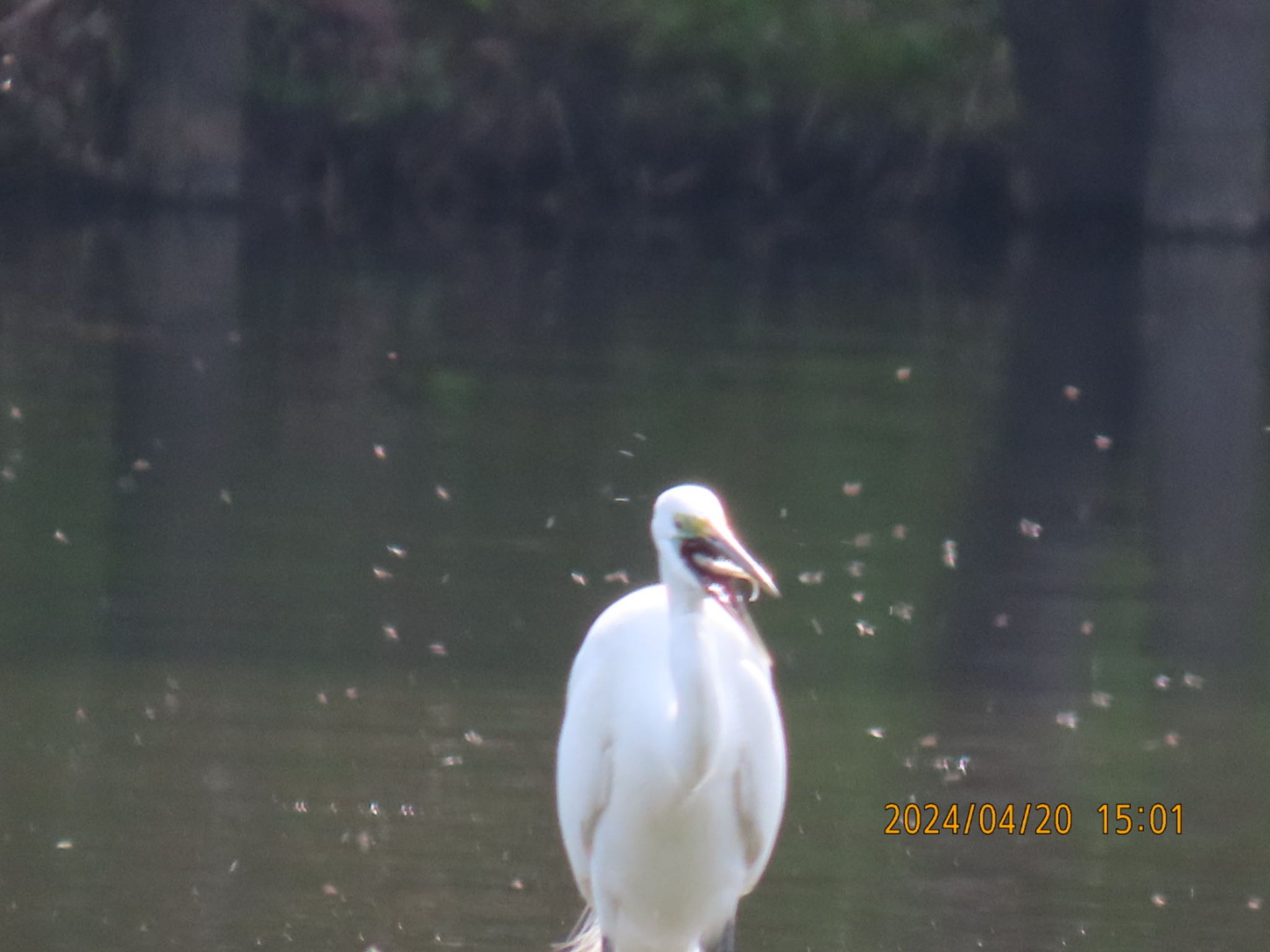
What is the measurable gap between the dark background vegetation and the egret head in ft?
74.0

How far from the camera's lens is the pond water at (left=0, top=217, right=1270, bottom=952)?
4996 mm

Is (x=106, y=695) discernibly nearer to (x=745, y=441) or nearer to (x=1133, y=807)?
(x=1133, y=807)

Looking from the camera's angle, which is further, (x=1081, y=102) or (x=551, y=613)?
(x=1081, y=102)

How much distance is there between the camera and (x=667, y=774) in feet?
13.0

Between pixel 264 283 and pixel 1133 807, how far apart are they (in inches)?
500

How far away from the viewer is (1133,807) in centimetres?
560

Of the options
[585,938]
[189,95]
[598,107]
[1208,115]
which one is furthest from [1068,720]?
[598,107]

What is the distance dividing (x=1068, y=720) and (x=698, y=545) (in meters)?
2.76

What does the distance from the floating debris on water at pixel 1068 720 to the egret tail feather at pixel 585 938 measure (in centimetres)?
179

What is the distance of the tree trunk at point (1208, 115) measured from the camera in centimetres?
2480

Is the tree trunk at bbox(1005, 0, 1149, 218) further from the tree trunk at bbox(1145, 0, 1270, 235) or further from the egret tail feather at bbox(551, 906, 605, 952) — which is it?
the egret tail feather at bbox(551, 906, 605, 952)

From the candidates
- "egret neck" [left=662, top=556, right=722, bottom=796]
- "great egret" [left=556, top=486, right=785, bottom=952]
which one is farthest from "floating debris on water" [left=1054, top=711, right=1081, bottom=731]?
"egret neck" [left=662, top=556, right=722, bottom=796]

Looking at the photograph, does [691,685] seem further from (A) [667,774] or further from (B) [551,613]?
(B) [551,613]

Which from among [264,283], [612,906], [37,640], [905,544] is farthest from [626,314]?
[612,906]
